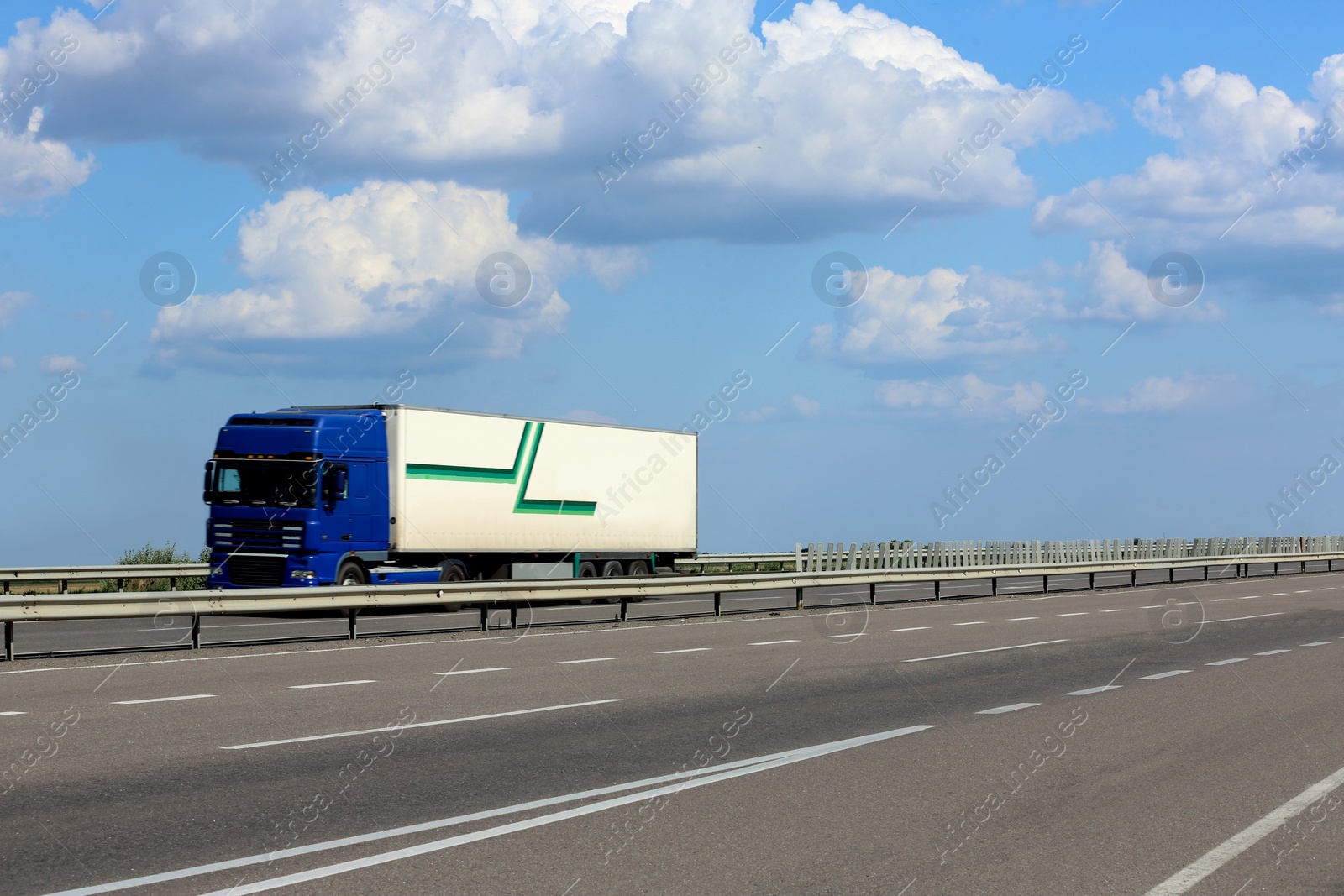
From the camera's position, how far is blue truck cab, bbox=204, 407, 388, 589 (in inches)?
995

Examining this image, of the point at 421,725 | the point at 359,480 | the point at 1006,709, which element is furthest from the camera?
the point at 359,480

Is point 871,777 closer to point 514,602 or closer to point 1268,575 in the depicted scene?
point 514,602

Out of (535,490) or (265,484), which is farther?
(535,490)

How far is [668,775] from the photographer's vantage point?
862cm

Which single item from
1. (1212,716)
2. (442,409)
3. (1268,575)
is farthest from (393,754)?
(1268,575)

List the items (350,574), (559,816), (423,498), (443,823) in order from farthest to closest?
1. (423,498)
2. (350,574)
3. (559,816)
4. (443,823)

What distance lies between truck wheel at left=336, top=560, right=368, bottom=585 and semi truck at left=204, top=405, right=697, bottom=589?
35mm

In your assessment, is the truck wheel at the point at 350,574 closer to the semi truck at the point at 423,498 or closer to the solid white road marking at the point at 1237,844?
the semi truck at the point at 423,498

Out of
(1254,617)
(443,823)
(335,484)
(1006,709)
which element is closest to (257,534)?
(335,484)

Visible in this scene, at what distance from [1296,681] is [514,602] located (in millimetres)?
11507

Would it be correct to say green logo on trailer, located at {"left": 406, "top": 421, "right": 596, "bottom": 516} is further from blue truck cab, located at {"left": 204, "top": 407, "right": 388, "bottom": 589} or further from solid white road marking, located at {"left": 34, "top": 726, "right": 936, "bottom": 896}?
solid white road marking, located at {"left": 34, "top": 726, "right": 936, "bottom": 896}

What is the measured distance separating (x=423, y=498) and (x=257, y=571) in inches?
147

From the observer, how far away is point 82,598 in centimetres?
1609

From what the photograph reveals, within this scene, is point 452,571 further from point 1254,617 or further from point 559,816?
point 559,816
